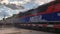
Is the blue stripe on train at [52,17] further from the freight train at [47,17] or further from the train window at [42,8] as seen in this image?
the train window at [42,8]

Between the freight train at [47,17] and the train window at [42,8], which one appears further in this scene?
the train window at [42,8]

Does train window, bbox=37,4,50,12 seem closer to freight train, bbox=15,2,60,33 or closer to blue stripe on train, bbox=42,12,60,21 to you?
freight train, bbox=15,2,60,33

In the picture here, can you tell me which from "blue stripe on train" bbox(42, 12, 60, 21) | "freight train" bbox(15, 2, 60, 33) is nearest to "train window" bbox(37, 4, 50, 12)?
"freight train" bbox(15, 2, 60, 33)

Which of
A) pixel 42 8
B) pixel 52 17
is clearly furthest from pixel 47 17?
pixel 42 8

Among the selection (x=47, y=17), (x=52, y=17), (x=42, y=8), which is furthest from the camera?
(x=42, y=8)

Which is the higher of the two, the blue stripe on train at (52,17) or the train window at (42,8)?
the train window at (42,8)

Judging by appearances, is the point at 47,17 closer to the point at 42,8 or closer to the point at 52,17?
the point at 52,17

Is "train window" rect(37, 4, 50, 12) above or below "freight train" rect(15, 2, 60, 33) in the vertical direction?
above

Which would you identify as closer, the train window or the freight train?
the freight train

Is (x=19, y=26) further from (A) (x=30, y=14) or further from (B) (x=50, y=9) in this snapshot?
(B) (x=50, y=9)

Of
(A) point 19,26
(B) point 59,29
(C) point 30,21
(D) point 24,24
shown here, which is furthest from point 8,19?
(B) point 59,29

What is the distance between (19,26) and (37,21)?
610 centimetres

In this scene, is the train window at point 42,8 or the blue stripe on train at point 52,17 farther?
the train window at point 42,8

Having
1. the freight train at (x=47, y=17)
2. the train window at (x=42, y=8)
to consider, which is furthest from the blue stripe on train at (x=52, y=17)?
the train window at (x=42, y=8)
